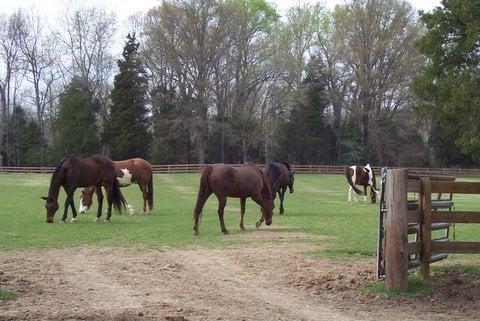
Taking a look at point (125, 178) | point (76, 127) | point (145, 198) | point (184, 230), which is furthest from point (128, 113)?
point (184, 230)

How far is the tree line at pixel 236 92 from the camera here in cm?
6122

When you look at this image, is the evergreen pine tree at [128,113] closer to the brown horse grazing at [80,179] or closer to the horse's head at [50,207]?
the brown horse grazing at [80,179]

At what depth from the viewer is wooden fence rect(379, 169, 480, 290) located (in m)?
7.89

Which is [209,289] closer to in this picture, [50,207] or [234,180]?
[234,180]

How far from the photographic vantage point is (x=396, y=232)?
7.97 metres

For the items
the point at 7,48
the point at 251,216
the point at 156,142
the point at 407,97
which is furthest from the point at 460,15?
the point at 7,48

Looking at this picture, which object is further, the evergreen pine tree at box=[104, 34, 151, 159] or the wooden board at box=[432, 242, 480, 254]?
the evergreen pine tree at box=[104, 34, 151, 159]

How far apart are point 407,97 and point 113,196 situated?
50063 mm

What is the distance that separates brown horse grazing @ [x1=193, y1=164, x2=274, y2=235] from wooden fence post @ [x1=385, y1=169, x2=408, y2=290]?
6.64m

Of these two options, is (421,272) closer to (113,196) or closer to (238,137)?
(113,196)

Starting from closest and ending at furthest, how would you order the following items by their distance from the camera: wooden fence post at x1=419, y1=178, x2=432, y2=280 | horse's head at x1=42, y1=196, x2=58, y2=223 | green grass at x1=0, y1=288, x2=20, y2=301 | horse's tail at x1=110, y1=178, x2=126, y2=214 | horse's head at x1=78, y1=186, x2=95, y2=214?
green grass at x1=0, y1=288, x2=20, y2=301, wooden fence post at x1=419, y1=178, x2=432, y2=280, horse's head at x1=42, y1=196, x2=58, y2=223, horse's tail at x1=110, y1=178, x2=126, y2=214, horse's head at x1=78, y1=186, x2=95, y2=214

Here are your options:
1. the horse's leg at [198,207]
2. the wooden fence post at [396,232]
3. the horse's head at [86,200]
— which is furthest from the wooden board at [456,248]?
the horse's head at [86,200]

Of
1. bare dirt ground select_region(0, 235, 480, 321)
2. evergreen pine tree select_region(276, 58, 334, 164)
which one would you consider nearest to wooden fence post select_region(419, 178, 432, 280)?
bare dirt ground select_region(0, 235, 480, 321)

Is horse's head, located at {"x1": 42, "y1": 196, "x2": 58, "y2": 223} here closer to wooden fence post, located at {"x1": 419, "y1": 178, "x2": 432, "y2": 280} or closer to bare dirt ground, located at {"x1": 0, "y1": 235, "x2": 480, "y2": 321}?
bare dirt ground, located at {"x1": 0, "y1": 235, "x2": 480, "y2": 321}
